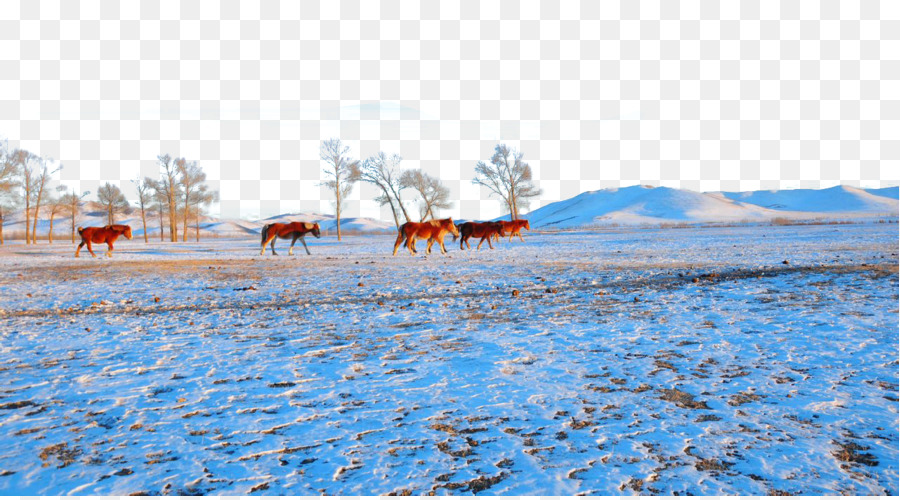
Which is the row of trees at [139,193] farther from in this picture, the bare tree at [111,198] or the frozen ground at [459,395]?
the frozen ground at [459,395]

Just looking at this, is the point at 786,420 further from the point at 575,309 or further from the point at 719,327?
the point at 575,309

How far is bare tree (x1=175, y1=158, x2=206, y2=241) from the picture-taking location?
56219 millimetres

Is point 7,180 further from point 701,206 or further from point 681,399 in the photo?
point 701,206

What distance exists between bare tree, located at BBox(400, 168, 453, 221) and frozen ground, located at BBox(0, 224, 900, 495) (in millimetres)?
48722

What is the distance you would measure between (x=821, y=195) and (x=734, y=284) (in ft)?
634

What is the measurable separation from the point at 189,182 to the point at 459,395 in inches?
2357

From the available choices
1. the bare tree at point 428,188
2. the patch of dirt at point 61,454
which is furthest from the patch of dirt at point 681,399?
the bare tree at point 428,188

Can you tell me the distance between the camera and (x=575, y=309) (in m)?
9.24

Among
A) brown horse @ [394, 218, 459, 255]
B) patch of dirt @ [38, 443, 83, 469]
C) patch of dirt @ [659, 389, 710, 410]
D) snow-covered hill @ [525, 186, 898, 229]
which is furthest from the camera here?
snow-covered hill @ [525, 186, 898, 229]

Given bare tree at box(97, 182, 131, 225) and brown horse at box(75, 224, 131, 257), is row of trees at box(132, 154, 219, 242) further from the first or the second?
brown horse at box(75, 224, 131, 257)

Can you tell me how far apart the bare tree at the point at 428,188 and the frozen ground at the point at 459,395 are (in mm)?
48722

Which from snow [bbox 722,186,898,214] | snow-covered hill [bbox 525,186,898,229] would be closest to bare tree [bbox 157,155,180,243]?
snow-covered hill [bbox 525,186,898,229]

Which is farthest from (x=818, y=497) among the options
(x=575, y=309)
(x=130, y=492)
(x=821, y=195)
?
(x=821, y=195)

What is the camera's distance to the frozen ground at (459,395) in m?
3.17
